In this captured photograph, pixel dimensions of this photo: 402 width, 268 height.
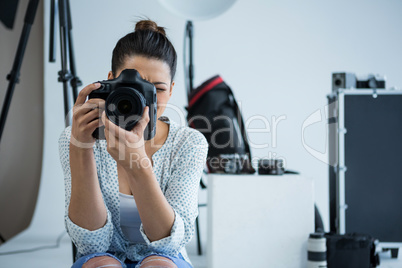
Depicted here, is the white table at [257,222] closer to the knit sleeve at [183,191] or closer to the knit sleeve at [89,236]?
the knit sleeve at [183,191]

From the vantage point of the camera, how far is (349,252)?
160 cm

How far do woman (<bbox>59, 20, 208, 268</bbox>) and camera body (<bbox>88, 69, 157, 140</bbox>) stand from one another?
12 mm

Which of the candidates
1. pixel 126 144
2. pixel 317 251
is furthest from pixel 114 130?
pixel 317 251

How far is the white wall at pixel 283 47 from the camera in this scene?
2.69 meters

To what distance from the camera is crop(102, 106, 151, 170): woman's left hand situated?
0.77 meters

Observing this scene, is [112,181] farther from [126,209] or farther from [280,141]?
[280,141]

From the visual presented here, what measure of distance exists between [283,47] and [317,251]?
4.96 feet

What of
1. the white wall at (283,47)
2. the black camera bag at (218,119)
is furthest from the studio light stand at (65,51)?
the white wall at (283,47)

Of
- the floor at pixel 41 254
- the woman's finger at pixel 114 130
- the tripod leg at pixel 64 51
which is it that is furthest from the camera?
the floor at pixel 41 254

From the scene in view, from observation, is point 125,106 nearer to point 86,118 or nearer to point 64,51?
point 86,118

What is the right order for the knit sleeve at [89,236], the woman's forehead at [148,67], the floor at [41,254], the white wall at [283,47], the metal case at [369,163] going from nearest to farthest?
the knit sleeve at [89,236] < the woman's forehead at [148,67] < the floor at [41,254] < the metal case at [369,163] < the white wall at [283,47]

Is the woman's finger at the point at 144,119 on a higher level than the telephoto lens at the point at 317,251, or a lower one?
higher

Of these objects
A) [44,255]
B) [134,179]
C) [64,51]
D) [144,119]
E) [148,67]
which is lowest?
[44,255]

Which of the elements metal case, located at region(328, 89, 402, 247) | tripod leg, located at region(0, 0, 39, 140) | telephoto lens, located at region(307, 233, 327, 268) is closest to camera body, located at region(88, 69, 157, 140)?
tripod leg, located at region(0, 0, 39, 140)
